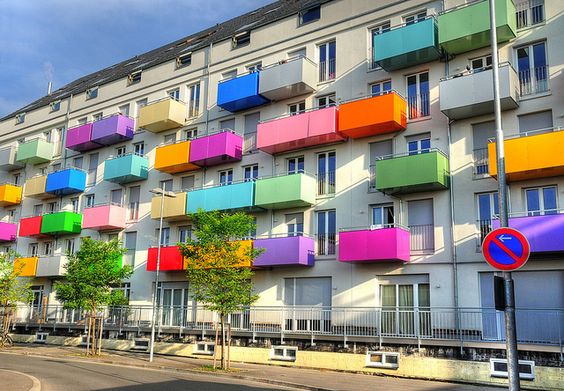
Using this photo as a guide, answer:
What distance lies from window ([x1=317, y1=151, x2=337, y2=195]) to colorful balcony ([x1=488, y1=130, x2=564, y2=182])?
7.55 m

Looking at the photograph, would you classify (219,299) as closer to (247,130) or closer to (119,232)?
(247,130)

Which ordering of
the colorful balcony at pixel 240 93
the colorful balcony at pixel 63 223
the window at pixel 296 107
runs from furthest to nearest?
the colorful balcony at pixel 63 223
the colorful balcony at pixel 240 93
the window at pixel 296 107

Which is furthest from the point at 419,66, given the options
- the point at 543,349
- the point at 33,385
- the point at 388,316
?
the point at 33,385

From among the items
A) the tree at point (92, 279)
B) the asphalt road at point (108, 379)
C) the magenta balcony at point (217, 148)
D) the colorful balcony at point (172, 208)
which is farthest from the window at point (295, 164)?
the asphalt road at point (108, 379)

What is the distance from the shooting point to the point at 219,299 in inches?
804

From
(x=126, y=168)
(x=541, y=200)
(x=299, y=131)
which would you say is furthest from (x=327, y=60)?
(x=126, y=168)

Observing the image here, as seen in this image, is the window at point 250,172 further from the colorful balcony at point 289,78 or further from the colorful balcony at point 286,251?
the colorful balcony at point 286,251

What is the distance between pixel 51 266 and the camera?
3500 cm

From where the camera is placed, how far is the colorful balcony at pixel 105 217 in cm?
3259

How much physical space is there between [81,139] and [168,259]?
1206 cm

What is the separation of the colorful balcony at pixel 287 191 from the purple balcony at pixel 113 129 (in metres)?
12.2

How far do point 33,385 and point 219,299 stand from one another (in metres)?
7.46

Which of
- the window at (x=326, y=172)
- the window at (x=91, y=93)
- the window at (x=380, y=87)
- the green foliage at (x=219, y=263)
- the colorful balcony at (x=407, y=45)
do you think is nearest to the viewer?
the green foliage at (x=219, y=263)

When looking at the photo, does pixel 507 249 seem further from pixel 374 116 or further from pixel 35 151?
pixel 35 151
